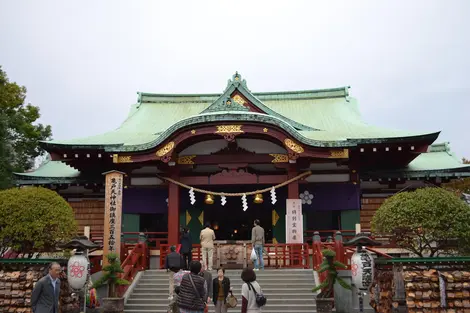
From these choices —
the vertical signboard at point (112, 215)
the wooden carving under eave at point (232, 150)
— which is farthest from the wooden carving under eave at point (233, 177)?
the vertical signboard at point (112, 215)

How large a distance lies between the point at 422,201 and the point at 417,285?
2512 millimetres

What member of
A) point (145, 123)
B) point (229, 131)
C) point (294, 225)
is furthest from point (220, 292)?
point (145, 123)

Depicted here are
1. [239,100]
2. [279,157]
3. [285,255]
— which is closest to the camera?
[285,255]

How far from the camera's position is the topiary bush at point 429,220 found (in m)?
12.4

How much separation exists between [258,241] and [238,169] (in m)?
3.90

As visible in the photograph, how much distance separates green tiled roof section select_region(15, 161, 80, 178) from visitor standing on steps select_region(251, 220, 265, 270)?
30.1ft

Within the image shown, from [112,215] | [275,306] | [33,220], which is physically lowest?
[275,306]

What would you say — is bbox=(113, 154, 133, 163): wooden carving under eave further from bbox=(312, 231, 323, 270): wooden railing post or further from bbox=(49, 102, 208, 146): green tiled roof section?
bbox=(312, 231, 323, 270): wooden railing post

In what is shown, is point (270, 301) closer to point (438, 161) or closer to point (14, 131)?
point (438, 161)

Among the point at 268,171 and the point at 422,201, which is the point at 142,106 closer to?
the point at 268,171

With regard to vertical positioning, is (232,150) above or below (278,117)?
below

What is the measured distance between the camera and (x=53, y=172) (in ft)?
69.3

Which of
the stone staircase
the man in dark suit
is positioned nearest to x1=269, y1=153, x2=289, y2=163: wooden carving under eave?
the stone staircase

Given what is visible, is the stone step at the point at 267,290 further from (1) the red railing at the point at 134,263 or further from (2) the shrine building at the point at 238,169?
(2) the shrine building at the point at 238,169
